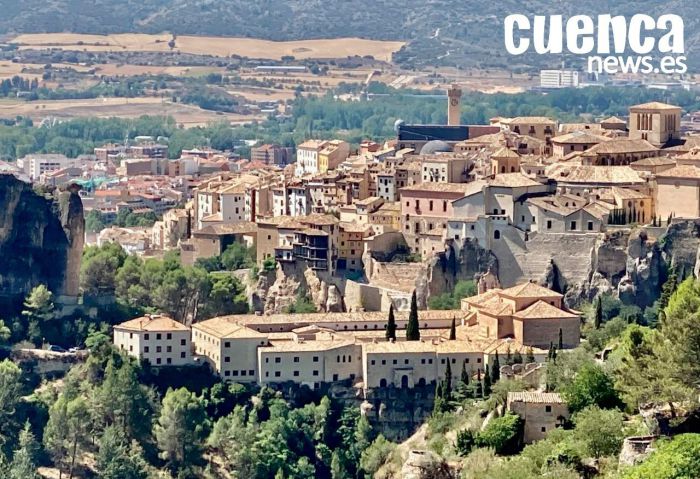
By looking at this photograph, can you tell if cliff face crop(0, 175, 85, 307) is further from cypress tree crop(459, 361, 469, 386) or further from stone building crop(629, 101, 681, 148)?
stone building crop(629, 101, 681, 148)

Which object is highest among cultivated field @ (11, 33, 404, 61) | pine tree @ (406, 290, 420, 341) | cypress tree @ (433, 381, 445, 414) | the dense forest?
pine tree @ (406, 290, 420, 341)

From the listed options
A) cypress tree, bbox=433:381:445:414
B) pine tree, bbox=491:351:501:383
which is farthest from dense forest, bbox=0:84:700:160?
pine tree, bbox=491:351:501:383

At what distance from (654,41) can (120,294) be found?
371ft

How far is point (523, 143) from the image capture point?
71.9 metres

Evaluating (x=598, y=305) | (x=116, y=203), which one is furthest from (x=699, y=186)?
(x=116, y=203)

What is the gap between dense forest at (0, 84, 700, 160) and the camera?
131250mm

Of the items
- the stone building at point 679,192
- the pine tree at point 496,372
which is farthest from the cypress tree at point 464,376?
the stone building at point 679,192

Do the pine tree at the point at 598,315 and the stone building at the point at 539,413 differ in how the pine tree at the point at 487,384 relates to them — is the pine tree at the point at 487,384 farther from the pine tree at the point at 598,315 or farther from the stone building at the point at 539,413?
the stone building at the point at 539,413

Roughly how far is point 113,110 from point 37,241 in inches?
3737

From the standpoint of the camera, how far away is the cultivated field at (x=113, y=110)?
155250 millimetres

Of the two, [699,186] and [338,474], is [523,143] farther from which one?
[338,474]

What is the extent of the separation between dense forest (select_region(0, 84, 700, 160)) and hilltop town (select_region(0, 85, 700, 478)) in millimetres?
52719

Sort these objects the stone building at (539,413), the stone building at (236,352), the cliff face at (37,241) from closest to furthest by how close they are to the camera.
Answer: the stone building at (539,413), the stone building at (236,352), the cliff face at (37,241)

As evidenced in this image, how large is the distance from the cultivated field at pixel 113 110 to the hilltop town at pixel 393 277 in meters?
81.6
